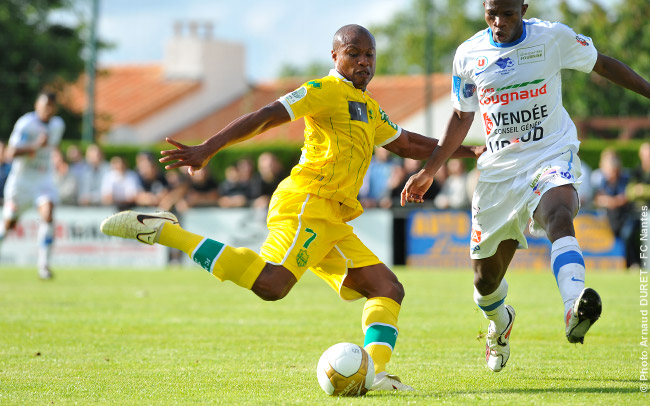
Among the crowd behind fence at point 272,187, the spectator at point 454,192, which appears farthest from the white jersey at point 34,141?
the spectator at point 454,192

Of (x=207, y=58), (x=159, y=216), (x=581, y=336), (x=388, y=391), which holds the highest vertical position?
(x=207, y=58)

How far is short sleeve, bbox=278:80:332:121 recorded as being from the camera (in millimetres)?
6012

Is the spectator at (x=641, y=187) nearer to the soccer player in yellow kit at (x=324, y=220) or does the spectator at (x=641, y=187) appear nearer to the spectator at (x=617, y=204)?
the spectator at (x=617, y=204)

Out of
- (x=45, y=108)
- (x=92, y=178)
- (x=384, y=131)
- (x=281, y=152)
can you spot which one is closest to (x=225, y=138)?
(x=384, y=131)

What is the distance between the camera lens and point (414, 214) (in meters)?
18.9

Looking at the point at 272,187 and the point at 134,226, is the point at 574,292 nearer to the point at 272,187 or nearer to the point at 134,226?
the point at 134,226

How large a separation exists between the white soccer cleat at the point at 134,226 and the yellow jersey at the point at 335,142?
0.91 meters

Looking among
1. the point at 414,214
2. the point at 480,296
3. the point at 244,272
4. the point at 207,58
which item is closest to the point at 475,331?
the point at 480,296

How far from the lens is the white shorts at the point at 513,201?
6102 mm

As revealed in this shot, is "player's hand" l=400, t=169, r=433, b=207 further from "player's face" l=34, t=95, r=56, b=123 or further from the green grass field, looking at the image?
"player's face" l=34, t=95, r=56, b=123

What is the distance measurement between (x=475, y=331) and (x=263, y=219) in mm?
10756

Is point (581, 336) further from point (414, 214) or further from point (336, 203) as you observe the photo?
point (414, 214)

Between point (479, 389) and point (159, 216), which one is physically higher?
point (159, 216)

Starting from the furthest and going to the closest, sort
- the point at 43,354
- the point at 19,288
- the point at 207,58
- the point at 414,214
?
1. the point at 207,58
2. the point at 414,214
3. the point at 19,288
4. the point at 43,354
